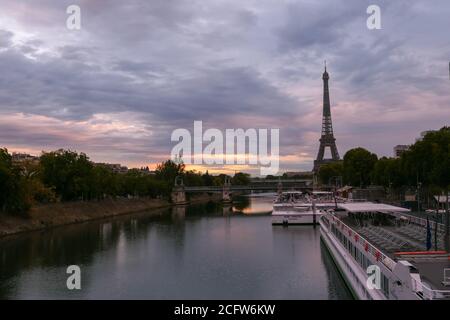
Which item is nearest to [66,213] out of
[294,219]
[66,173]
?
[66,173]

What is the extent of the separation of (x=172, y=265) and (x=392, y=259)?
2014 cm

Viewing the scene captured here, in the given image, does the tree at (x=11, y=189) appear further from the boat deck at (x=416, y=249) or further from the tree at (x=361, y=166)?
the tree at (x=361, y=166)

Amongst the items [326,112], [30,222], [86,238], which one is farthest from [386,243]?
[326,112]

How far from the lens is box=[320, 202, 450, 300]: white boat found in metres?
15.3

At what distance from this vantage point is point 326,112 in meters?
179

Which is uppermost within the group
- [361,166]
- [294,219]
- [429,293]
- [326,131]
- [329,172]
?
[326,131]

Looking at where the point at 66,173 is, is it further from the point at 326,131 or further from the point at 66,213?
the point at 326,131

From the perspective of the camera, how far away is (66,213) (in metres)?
69.4

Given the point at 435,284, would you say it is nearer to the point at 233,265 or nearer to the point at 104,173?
the point at 233,265

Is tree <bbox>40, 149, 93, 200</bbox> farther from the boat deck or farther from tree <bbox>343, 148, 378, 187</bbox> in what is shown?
tree <bbox>343, 148, 378, 187</bbox>

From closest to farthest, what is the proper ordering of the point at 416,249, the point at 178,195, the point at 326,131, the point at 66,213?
the point at 416,249, the point at 66,213, the point at 178,195, the point at 326,131

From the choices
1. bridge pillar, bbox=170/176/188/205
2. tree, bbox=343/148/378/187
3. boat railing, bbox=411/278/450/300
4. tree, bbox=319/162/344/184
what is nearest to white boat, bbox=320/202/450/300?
boat railing, bbox=411/278/450/300

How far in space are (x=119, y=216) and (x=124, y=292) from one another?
60609 mm
